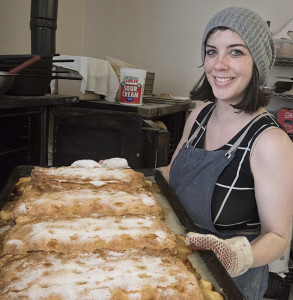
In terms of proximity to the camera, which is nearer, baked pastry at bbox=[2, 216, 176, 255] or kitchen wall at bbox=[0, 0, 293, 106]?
baked pastry at bbox=[2, 216, 176, 255]

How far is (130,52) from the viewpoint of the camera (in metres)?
4.83

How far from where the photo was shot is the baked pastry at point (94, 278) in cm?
74

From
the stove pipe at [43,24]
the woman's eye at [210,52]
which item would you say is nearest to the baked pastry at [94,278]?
the woman's eye at [210,52]

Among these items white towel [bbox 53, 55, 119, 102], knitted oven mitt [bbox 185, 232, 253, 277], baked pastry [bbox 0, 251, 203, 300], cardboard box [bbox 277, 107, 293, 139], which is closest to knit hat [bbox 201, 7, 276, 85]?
knitted oven mitt [bbox 185, 232, 253, 277]

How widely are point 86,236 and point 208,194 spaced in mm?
688

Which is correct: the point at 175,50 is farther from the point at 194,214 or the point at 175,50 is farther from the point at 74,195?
the point at 74,195

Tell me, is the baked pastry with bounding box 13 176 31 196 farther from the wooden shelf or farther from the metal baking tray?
the wooden shelf

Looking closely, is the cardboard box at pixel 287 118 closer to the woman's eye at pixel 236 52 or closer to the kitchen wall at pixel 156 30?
the kitchen wall at pixel 156 30

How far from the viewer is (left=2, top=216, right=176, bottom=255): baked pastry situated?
92cm

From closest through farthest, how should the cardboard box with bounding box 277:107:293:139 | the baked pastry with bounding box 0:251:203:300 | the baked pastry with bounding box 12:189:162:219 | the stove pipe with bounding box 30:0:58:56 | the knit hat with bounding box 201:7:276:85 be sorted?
1. the baked pastry with bounding box 0:251:203:300
2. the baked pastry with bounding box 12:189:162:219
3. the knit hat with bounding box 201:7:276:85
4. the stove pipe with bounding box 30:0:58:56
5. the cardboard box with bounding box 277:107:293:139

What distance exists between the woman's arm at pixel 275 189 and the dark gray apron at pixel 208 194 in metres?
0.14

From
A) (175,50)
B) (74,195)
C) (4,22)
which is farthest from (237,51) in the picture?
(175,50)

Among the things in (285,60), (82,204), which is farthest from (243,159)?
(285,60)

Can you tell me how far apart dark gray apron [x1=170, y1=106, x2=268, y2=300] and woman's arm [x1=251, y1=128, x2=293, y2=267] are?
14 centimetres
